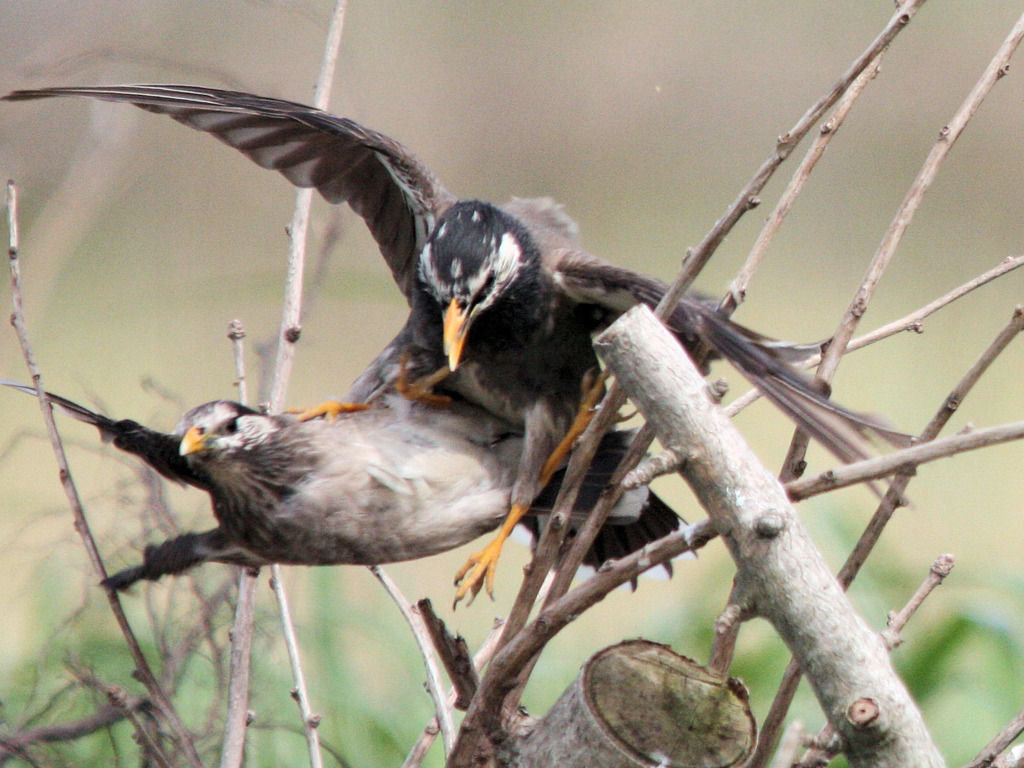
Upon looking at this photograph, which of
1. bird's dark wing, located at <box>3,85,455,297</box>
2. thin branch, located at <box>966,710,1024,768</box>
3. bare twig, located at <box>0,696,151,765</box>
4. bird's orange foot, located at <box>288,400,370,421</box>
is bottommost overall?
thin branch, located at <box>966,710,1024,768</box>

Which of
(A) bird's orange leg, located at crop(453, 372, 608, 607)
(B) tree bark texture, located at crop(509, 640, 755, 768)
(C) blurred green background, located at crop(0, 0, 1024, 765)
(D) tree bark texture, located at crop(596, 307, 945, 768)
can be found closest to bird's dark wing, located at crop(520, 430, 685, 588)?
(A) bird's orange leg, located at crop(453, 372, 608, 607)

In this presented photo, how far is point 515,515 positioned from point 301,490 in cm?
30

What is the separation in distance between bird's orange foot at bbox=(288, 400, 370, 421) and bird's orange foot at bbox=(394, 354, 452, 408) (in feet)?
0.20

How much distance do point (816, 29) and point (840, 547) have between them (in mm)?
2669

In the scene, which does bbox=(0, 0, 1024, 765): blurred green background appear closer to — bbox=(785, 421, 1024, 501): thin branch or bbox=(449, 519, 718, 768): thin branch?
bbox=(449, 519, 718, 768): thin branch

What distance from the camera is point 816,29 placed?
4.79 metres

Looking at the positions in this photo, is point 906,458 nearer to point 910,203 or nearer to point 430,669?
point 910,203

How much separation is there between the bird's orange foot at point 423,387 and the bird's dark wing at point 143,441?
375mm

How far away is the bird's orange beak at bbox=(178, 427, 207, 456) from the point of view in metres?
1.58

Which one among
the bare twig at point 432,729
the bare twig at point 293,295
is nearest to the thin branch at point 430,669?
the bare twig at point 432,729

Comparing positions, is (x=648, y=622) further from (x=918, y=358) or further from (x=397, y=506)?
(x=918, y=358)

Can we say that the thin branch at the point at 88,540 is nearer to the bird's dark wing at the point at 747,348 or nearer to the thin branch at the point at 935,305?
the bird's dark wing at the point at 747,348

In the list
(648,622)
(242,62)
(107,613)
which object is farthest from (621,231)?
(107,613)

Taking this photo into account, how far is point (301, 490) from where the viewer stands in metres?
1.64
